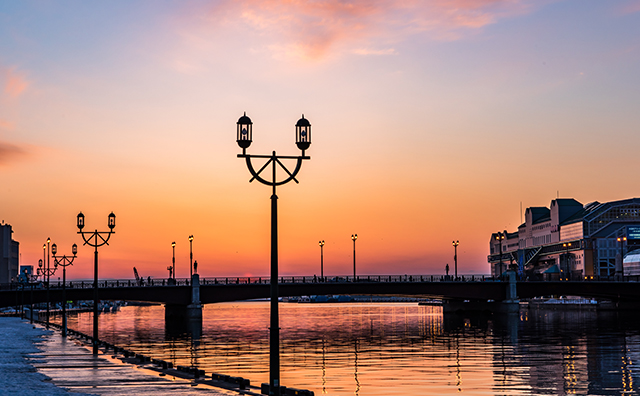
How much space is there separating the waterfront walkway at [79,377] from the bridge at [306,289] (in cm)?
6571

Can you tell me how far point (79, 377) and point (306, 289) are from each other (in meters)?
95.4

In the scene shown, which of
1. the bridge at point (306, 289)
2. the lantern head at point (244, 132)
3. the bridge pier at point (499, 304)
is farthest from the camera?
the bridge pier at point (499, 304)

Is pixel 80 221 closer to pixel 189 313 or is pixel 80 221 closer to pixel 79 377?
pixel 79 377

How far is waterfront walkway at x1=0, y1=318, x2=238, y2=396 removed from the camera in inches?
1241

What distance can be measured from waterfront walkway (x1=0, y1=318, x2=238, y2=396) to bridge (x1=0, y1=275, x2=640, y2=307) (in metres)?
65.7

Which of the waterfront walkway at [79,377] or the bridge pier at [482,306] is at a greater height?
the waterfront walkway at [79,377]

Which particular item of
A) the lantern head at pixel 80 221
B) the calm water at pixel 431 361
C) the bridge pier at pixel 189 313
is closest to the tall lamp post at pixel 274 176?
the calm water at pixel 431 361

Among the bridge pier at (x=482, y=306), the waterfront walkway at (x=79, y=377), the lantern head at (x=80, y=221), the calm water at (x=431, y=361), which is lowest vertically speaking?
the bridge pier at (x=482, y=306)

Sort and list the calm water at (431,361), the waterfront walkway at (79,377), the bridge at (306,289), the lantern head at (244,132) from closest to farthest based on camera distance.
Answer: the lantern head at (244,132) → the waterfront walkway at (79,377) → the calm water at (431,361) → the bridge at (306,289)

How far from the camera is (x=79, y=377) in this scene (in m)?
37.7

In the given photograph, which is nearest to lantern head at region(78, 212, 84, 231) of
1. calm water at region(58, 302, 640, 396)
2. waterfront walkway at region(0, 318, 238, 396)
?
waterfront walkway at region(0, 318, 238, 396)

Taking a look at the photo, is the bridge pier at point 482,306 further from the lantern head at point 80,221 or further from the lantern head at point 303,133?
the lantern head at point 303,133

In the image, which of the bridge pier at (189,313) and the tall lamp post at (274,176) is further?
the bridge pier at (189,313)

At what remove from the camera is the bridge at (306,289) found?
12225 centimetres
